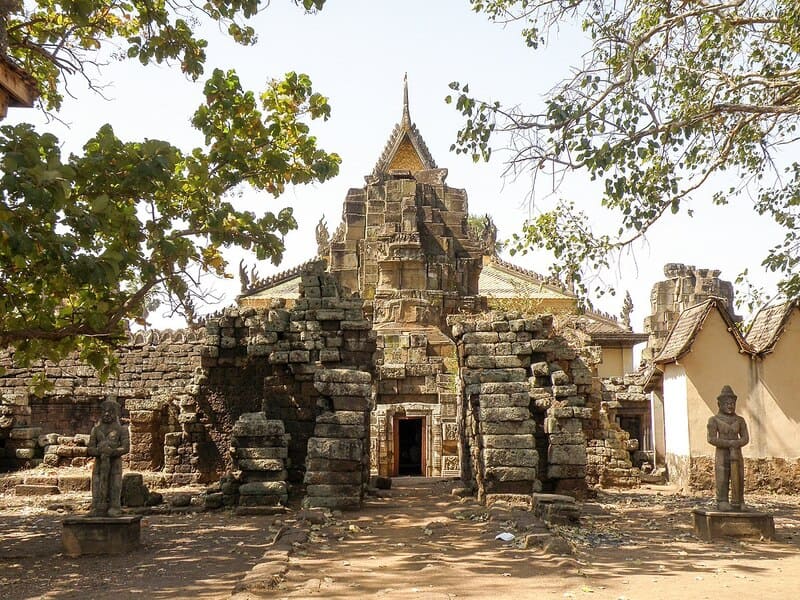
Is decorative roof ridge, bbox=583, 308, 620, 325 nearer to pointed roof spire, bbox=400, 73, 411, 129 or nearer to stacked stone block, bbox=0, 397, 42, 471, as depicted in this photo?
pointed roof spire, bbox=400, 73, 411, 129

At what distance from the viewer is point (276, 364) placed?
14.7 metres

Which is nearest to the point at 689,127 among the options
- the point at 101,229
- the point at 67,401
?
the point at 101,229

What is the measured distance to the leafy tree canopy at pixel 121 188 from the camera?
7.95 m

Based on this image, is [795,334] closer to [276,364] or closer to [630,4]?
[630,4]

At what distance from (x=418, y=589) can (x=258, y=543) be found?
3347 mm

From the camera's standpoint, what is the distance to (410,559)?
8758 mm

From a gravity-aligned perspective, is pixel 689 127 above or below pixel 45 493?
above

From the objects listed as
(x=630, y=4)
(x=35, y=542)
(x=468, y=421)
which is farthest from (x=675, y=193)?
(x=35, y=542)

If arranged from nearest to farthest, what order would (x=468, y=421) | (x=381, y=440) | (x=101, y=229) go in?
1. (x=101, y=229)
2. (x=468, y=421)
3. (x=381, y=440)

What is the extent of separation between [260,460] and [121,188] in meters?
5.17

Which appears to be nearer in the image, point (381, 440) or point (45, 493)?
point (45, 493)

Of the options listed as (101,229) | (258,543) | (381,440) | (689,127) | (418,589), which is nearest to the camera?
(418,589)

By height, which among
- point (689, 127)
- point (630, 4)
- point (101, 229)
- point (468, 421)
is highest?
point (630, 4)

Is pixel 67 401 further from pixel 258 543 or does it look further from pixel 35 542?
pixel 258 543
